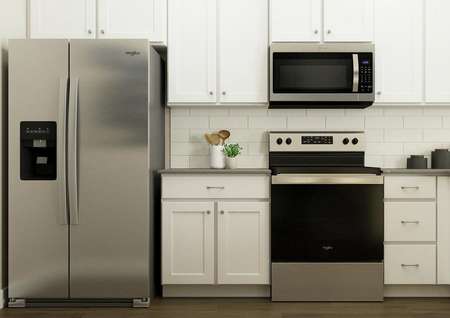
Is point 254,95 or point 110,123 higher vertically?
point 254,95

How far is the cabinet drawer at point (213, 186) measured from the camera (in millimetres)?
3234

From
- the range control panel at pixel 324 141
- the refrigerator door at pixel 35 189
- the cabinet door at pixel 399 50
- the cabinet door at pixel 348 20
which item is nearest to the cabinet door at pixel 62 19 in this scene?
the refrigerator door at pixel 35 189

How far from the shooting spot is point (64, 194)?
3.01m

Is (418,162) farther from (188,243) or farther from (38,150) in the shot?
(38,150)

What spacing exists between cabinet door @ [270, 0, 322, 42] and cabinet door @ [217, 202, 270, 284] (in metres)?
1.23

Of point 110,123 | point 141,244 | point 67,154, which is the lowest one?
point 141,244

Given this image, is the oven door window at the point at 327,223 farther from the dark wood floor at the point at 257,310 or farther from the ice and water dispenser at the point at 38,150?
the ice and water dispenser at the point at 38,150

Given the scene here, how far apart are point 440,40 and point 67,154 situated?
2.71 meters

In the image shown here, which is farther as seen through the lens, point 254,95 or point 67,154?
point 254,95

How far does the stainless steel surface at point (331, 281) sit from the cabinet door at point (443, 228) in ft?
1.42

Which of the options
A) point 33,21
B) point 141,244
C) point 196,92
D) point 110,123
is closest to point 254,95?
point 196,92

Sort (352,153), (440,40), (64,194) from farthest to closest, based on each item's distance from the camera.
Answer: (352,153) < (440,40) < (64,194)

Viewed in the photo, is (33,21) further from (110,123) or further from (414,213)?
(414,213)

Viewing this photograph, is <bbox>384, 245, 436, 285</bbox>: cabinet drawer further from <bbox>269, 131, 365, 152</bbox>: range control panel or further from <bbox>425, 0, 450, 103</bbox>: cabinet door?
<bbox>425, 0, 450, 103</bbox>: cabinet door
